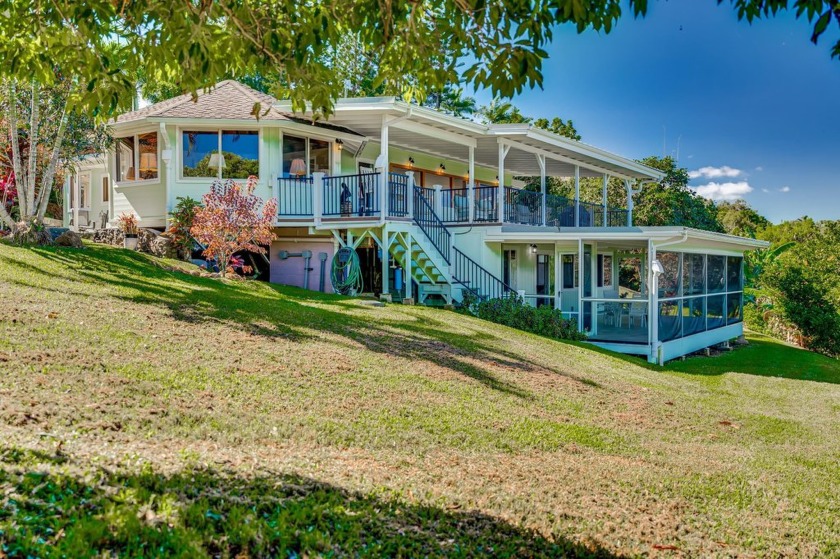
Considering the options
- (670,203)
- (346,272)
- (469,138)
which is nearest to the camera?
(346,272)

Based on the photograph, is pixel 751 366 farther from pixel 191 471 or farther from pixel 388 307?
pixel 191 471

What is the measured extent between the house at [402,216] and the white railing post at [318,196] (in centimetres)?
4

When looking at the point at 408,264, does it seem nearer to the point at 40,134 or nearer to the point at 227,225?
the point at 227,225

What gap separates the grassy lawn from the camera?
13.0 ft

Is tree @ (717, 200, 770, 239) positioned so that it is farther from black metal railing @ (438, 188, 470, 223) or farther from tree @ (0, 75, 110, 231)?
tree @ (0, 75, 110, 231)

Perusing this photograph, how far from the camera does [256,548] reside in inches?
144

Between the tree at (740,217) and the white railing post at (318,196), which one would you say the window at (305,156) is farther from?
the tree at (740,217)

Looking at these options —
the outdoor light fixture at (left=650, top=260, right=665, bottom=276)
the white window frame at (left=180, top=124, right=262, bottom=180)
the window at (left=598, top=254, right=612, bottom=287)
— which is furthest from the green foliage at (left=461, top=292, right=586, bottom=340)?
the white window frame at (left=180, top=124, right=262, bottom=180)

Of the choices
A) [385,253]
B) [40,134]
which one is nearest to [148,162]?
[40,134]

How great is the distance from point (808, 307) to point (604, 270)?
7921 mm

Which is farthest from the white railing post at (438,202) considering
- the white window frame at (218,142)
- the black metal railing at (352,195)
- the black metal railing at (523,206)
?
the white window frame at (218,142)

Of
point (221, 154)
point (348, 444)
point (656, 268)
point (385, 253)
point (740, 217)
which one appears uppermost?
point (740, 217)

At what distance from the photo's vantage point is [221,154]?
1809 centimetres

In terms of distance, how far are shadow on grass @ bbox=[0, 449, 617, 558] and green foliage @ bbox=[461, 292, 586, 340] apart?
11486 millimetres
